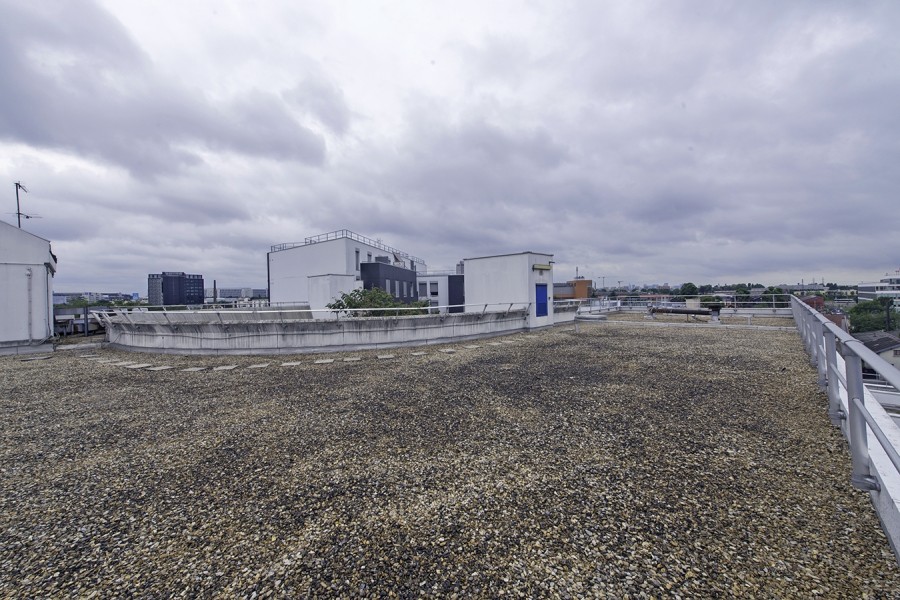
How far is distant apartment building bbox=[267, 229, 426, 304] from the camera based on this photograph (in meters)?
39.1

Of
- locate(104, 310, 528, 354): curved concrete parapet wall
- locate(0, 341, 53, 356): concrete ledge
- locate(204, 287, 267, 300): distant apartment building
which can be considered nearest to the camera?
locate(104, 310, 528, 354): curved concrete parapet wall

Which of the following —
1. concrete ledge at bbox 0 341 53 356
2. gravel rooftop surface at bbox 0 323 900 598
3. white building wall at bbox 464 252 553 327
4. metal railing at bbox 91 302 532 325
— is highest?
white building wall at bbox 464 252 553 327

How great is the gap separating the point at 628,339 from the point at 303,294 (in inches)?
1450

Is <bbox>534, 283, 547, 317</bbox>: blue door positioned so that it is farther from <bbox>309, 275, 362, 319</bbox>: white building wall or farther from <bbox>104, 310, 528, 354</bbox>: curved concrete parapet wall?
<bbox>309, 275, 362, 319</bbox>: white building wall

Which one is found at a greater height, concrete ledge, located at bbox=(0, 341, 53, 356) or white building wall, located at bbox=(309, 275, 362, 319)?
white building wall, located at bbox=(309, 275, 362, 319)

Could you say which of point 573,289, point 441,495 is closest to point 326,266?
point 441,495

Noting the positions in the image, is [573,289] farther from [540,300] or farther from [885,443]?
[885,443]

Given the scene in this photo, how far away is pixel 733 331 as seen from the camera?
49.6ft

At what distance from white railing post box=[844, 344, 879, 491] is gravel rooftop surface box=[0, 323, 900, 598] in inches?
8.6

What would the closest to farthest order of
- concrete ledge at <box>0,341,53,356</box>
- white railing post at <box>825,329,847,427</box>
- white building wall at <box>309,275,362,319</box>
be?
white railing post at <box>825,329,847,427</box> < concrete ledge at <box>0,341,53,356</box> < white building wall at <box>309,275,362,319</box>

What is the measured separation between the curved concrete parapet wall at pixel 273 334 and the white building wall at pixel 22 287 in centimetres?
284

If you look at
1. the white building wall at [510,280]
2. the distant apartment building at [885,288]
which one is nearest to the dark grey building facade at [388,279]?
the white building wall at [510,280]

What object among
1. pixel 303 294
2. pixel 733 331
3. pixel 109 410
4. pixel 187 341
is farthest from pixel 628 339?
pixel 303 294

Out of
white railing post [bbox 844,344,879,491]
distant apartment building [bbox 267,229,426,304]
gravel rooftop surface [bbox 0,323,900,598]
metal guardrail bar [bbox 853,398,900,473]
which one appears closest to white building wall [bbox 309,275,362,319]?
distant apartment building [bbox 267,229,426,304]
